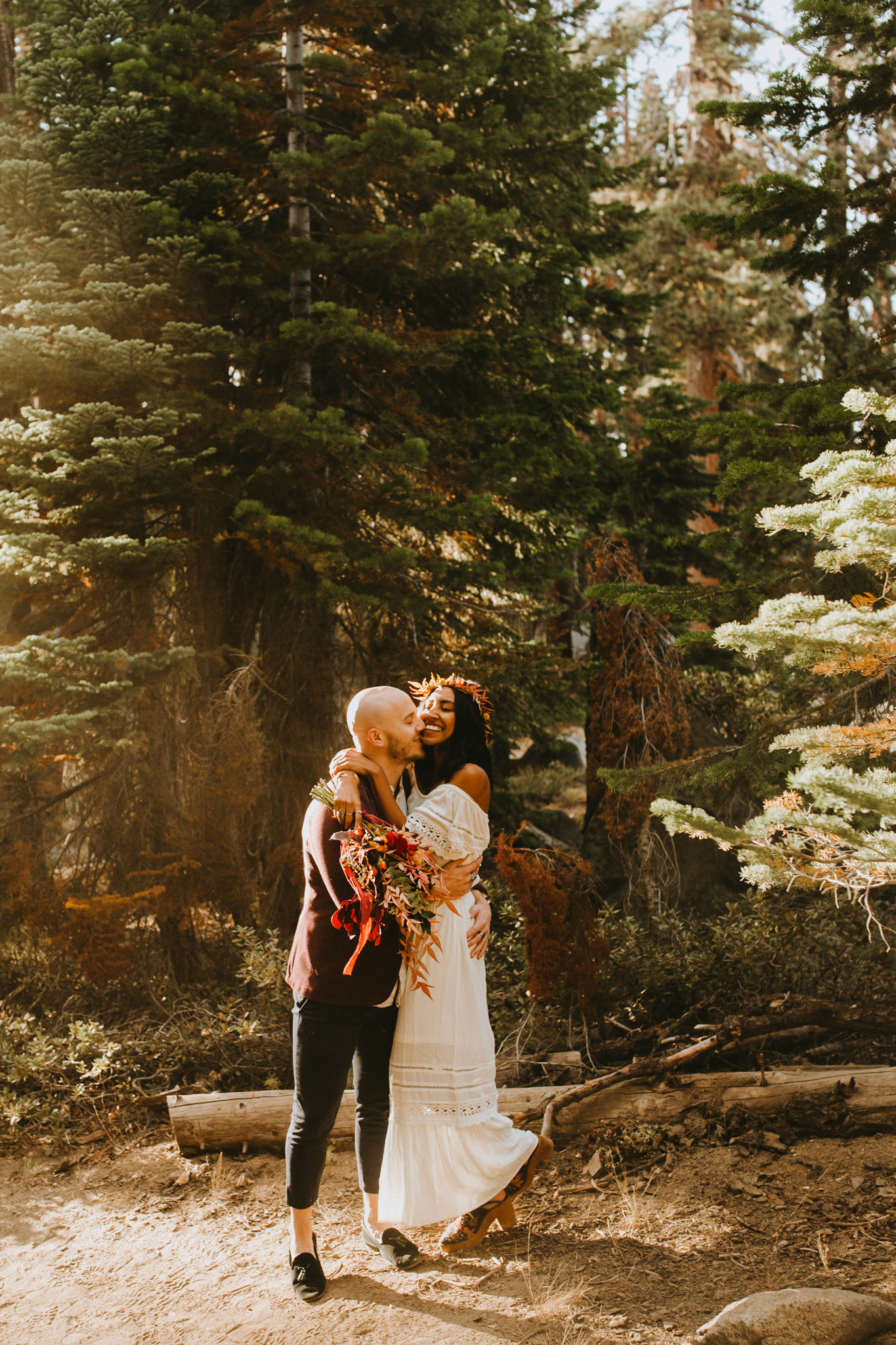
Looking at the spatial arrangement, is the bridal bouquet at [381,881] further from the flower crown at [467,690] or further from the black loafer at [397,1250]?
the black loafer at [397,1250]

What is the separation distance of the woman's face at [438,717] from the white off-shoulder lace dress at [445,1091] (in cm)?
24

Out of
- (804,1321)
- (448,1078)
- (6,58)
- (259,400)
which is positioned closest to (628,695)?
(259,400)

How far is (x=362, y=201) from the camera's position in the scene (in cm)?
728

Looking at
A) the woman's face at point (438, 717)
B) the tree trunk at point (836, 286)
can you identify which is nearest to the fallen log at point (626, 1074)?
the woman's face at point (438, 717)

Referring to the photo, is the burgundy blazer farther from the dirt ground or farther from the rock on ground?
the rock on ground

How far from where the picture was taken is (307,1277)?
3250 millimetres

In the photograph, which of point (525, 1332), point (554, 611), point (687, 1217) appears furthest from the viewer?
point (554, 611)

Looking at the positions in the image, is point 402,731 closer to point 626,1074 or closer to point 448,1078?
point 448,1078

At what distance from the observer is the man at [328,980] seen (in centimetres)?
312

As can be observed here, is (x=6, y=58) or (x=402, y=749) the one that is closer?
(x=402, y=749)

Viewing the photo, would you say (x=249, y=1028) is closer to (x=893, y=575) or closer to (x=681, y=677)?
(x=893, y=575)

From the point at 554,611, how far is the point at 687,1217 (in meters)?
4.73

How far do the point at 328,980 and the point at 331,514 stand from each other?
4318 mm

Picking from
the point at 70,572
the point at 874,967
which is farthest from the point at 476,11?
the point at 874,967
